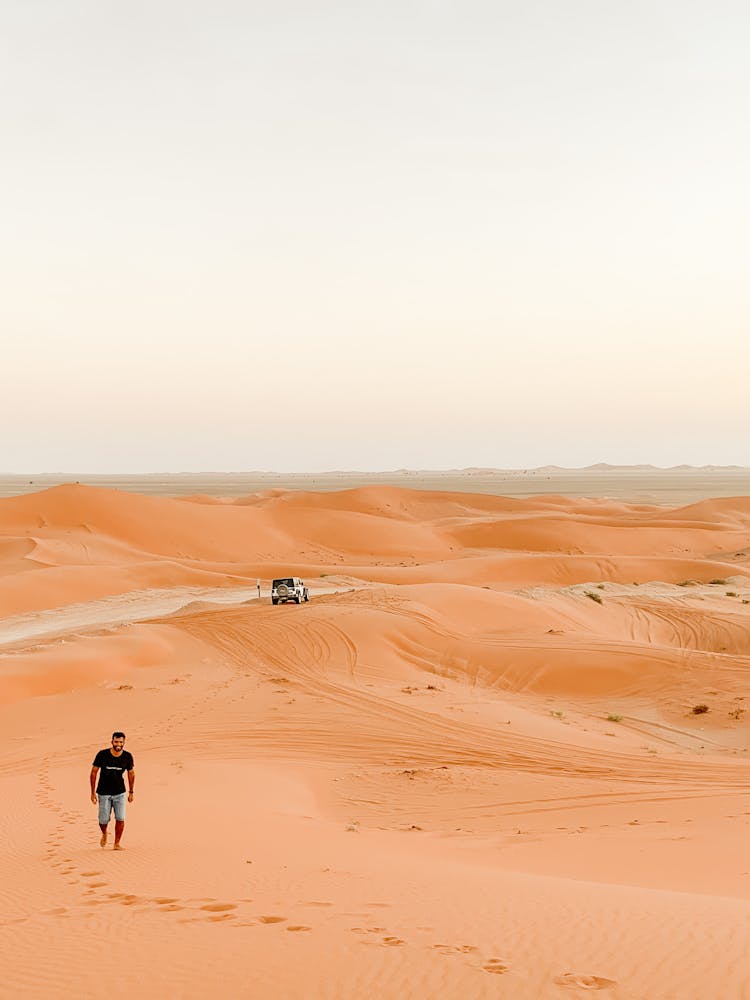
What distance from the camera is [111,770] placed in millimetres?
8586

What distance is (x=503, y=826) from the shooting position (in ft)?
Result: 33.2

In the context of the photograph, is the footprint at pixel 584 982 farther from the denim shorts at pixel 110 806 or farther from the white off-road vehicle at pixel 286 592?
the white off-road vehicle at pixel 286 592

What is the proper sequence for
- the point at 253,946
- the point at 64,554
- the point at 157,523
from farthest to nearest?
the point at 157,523 < the point at 64,554 < the point at 253,946

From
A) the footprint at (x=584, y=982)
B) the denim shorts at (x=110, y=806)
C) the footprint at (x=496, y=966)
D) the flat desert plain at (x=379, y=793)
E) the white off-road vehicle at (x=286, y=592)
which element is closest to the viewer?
the footprint at (x=584, y=982)

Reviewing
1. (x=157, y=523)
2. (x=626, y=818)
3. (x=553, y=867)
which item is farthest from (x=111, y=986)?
(x=157, y=523)

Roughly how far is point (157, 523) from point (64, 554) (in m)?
11.9

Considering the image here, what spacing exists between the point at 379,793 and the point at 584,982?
7.35 metres

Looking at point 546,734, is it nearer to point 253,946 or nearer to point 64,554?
point 253,946

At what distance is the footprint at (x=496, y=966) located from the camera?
4789 millimetres

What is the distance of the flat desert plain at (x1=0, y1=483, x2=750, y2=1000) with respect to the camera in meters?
5.05

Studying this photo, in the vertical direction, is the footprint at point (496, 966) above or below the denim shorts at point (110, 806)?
above

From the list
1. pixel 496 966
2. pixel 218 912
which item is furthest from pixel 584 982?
pixel 218 912

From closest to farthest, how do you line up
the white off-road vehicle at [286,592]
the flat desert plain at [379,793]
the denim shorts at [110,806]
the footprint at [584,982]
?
the footprint at [584,982] < the flat desert plain at [379,793] < the denim shorts at [110,806] < the white off-road vehicle at [286,592]

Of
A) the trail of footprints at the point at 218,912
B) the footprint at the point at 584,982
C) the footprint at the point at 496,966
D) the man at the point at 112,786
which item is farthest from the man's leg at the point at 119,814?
the footprint at the point at 584,982
